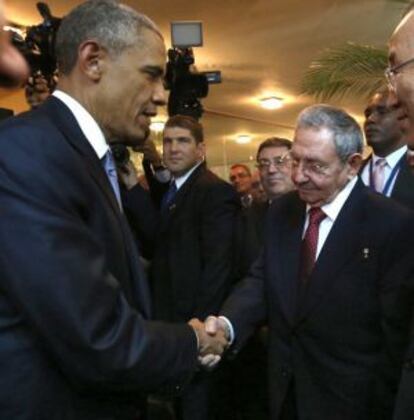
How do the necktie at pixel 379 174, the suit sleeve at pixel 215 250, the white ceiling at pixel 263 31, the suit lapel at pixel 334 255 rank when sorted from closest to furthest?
1. the suit lapel at pixel 334 255
2. the suit sleeve at pixel 215 250
3. the necktie at pixel 379 174
4. the white ceiling at pixel 263 31

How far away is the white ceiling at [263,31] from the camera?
5598 mm

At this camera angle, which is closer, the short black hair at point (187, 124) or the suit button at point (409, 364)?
the suit button at point (409, 364)

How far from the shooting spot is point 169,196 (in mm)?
3160

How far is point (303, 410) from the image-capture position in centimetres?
195

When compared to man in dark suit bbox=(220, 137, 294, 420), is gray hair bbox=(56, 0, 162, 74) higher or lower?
higher

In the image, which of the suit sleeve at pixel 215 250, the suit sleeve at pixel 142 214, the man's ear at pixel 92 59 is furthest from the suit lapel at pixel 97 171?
the suit sleeve at pixel 215 250

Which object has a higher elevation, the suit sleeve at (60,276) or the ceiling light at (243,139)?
the suit sleeve at (60,276)

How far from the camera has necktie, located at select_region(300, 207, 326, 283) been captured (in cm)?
208

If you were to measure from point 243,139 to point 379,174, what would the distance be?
312 inches

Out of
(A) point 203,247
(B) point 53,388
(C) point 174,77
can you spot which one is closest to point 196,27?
(C) point 174,77

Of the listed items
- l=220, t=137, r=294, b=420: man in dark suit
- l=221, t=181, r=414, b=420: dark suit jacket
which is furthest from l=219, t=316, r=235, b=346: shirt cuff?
l=220, t=137, r=294, b=420: man in dark suit

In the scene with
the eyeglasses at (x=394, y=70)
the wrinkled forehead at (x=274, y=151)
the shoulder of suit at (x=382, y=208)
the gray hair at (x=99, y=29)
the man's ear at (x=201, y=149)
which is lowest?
the shoulder of suit at (x=382, y=208)

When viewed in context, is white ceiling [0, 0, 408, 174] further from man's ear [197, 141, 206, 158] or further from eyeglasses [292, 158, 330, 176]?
eyeglasses [292, 158, 330, 176]

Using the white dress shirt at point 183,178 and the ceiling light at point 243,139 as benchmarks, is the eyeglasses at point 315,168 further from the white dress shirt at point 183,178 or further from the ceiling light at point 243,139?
the ceiling light at point 243,139
